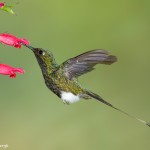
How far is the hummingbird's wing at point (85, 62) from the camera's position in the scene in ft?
13.7

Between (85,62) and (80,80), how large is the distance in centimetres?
396

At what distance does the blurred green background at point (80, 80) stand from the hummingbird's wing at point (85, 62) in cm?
223

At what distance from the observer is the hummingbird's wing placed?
4.19 metres

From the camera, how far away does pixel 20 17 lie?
8.52 metres

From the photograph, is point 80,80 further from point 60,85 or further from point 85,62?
point 85,62

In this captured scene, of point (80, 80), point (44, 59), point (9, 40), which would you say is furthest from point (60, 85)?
point (80, 80)

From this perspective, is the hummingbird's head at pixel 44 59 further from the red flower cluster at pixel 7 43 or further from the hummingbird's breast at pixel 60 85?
the red flower cluster at pixel 7 43

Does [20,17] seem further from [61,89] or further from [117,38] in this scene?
[61,89]

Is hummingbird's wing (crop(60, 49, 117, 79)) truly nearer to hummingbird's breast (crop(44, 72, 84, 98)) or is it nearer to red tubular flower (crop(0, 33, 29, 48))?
hummingbird's breast (crop(44, 72, 84, 98))

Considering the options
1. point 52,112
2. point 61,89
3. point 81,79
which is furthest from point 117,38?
point 61,89

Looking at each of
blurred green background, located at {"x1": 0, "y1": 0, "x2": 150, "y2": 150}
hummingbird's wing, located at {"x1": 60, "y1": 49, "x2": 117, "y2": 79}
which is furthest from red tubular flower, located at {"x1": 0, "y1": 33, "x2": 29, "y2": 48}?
blurred green background, located at {"x1": 0, "y1": 0, "x2": 150, "y2": 150}

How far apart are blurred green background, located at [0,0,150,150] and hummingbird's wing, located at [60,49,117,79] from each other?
87.8 inches

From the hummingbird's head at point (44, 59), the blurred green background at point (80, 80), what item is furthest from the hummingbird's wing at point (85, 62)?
the blurred green background at point (80, 80)

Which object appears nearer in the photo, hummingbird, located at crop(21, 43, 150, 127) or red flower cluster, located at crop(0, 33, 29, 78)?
red flower cluster, located at crop(0, 33, 29, 78)
